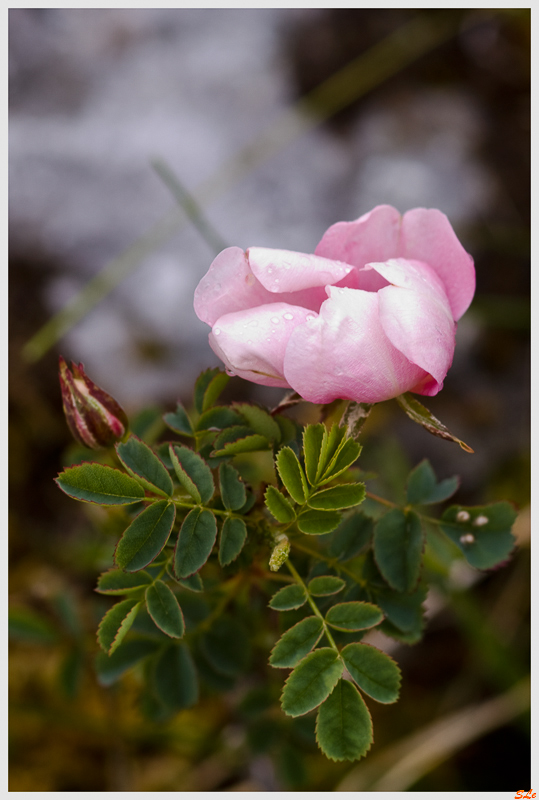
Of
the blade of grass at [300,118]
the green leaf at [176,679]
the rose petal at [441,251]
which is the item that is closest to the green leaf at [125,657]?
the green leaf at [176,679]

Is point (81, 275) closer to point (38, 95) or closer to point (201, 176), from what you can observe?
point (201, 176)

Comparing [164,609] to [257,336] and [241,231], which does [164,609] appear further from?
[241,231]

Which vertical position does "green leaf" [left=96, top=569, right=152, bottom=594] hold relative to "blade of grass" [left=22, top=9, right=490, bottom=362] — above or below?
above

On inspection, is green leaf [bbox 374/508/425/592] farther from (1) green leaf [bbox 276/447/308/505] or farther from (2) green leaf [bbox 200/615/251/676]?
(2) green leaf [bbox 200/615/251/676]

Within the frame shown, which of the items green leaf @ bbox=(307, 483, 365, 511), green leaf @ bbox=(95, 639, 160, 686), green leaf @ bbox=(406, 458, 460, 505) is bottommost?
green leaf @ bbox=(406, 458, 460, 505)

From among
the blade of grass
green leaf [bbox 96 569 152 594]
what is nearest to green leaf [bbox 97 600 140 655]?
green leaf [bbox 96 569 152 594]

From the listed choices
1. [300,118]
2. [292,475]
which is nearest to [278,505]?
[292,475]
